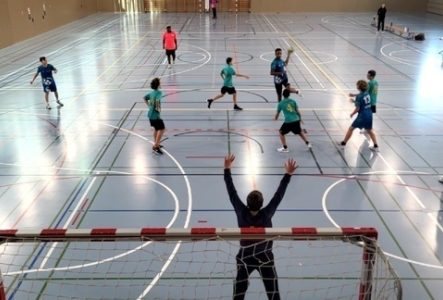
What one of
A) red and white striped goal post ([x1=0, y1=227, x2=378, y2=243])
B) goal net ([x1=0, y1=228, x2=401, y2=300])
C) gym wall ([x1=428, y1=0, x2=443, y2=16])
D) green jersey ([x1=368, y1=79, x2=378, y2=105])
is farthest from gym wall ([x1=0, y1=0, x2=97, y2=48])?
gym wall ([x1=428, y1=0, x2=443, y2=16])

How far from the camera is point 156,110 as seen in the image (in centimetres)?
993

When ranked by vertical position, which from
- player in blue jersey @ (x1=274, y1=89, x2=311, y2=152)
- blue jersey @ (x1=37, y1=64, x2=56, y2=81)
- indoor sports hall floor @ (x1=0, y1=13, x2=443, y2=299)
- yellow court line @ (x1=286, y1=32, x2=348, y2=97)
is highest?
blue jersey @ (x1=37, y1=64, x2=56, y2=81)

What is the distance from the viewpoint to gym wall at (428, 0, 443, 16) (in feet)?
120

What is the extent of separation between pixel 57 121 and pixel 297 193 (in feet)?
24.6

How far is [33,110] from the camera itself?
1327cm

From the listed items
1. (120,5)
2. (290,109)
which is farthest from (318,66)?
(120,5)

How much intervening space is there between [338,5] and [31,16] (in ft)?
85.6

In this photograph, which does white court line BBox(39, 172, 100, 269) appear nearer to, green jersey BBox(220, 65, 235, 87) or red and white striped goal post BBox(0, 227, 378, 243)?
red and white striped goal post BBox(0, 227, 378, 243)

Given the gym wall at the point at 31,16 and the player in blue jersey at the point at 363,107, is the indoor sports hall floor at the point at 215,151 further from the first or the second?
the gym wall at the point at 31,16

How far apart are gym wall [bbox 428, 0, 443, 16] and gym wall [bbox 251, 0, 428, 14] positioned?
63 cm

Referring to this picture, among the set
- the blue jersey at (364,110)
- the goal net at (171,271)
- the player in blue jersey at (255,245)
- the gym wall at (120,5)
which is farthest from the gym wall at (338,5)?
the player in blue jersey at (255,245)

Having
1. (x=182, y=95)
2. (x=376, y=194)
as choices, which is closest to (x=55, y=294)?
(x=376, y=194)

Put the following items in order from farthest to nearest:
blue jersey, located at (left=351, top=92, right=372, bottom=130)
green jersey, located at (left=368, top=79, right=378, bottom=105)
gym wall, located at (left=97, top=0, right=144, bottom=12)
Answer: gym wall, located at (left=97, top=0, right=144, bottom=12)
green jersey, located at (left=368, top=79, right=378, bottom=105)
blue jersey, located at (left=351, top=92, right=372, bottom=130)

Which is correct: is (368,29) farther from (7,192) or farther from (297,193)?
(7,192)
